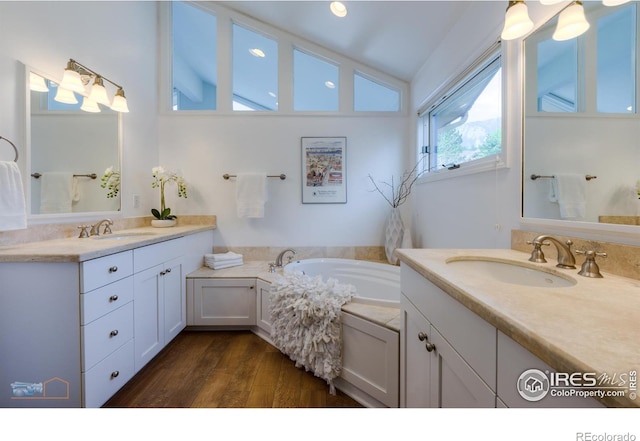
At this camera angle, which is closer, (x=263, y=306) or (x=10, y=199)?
(x=10, y=199)

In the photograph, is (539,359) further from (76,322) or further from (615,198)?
(76,322)

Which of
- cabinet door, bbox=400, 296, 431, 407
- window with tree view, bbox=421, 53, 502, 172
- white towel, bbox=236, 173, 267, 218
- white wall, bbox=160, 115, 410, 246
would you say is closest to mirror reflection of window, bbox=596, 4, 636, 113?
window with tree view, bbox=421, 53, 502, 172

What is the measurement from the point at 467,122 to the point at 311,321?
172 cm

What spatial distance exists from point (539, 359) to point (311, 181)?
2419mm

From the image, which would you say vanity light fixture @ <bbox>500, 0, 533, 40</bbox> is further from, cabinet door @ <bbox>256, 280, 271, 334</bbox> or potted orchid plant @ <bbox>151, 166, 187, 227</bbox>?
potted orchid plant @ <bbox>151, 166, 187, 227</bbox>

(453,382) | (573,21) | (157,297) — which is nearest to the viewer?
(453,382)

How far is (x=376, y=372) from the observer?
1.30 meters

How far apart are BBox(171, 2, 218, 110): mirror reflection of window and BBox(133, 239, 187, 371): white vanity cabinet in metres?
1.61

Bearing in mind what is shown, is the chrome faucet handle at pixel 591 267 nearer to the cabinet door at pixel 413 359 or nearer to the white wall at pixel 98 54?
the cabinet door at pixel 413 359

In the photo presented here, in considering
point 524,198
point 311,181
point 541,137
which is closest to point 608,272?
point 524,198

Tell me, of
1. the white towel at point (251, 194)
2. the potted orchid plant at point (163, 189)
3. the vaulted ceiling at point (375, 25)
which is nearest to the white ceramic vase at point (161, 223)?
the potted orchid plant at point (163, 189)

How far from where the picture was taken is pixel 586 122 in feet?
2.98

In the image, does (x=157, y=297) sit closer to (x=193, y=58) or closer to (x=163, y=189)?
(x=163, y=189)

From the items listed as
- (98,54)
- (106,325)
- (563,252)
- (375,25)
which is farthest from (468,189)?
(98,54)
